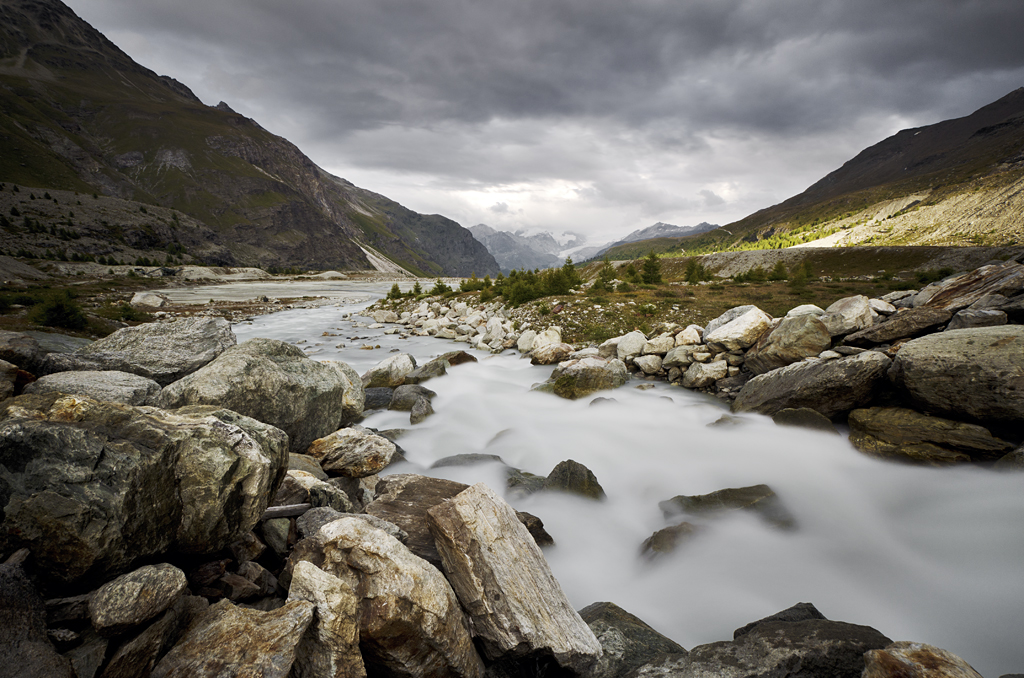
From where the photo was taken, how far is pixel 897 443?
26.6ft

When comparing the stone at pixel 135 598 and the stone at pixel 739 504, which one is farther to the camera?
the stone at pixel 739 504

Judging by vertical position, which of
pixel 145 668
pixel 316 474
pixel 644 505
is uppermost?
pixel 145 668

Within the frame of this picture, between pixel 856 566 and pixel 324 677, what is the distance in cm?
796

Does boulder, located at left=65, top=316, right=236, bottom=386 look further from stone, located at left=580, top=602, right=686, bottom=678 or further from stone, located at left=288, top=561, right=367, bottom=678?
stone, located at left=580, top=602, right=686, bottom=678

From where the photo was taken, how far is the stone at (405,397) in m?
12.8

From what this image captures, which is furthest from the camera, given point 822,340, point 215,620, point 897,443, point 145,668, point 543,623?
point 822,340

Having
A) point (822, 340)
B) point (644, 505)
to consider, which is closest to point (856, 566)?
point (644, 505)

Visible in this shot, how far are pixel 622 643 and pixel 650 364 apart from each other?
39.2 feet

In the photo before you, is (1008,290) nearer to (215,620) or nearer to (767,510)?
(767,510)

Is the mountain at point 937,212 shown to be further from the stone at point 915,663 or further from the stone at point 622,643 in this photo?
the stone at point 622,643

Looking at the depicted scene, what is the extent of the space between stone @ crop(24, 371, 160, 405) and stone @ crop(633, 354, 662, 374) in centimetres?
1454

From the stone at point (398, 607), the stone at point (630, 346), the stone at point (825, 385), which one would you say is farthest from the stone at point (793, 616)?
the stone at point (630, 346)

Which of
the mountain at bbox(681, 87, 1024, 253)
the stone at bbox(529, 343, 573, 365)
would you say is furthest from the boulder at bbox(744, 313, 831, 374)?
the mountain at bbox(681, 87, 1024, 253)

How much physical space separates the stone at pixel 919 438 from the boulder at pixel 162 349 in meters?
14.4
